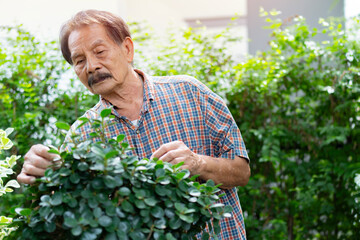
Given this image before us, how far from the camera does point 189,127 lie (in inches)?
85.0

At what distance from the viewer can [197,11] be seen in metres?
12.1

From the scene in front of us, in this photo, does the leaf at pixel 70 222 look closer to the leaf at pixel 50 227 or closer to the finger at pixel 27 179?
the leaf at pixel 50 227

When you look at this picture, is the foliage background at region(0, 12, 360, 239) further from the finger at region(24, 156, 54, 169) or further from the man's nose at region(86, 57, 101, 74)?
the finger at region(24, 156, 54, 169)

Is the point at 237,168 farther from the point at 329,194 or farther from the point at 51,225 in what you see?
the point at 329,194

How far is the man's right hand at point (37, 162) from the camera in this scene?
148 centimetres

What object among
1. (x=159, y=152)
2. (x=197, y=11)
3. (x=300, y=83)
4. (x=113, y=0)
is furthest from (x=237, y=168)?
(x=197, y=11)

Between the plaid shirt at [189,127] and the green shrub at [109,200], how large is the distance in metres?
0.64

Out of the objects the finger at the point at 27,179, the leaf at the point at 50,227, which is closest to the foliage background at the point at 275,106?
the finger at the point at 27,179

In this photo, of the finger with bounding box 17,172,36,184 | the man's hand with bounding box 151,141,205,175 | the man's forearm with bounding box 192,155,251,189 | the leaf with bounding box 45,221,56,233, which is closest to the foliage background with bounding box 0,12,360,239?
the man's forearm with bounding box 192,155,251,189

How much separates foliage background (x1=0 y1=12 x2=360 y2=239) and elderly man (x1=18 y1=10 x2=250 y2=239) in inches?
53.4

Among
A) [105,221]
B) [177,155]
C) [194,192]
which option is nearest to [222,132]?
[177,155]

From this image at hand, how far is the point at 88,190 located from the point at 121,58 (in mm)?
891

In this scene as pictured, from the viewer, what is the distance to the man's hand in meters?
1.72

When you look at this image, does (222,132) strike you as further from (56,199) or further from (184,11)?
(184,11)
